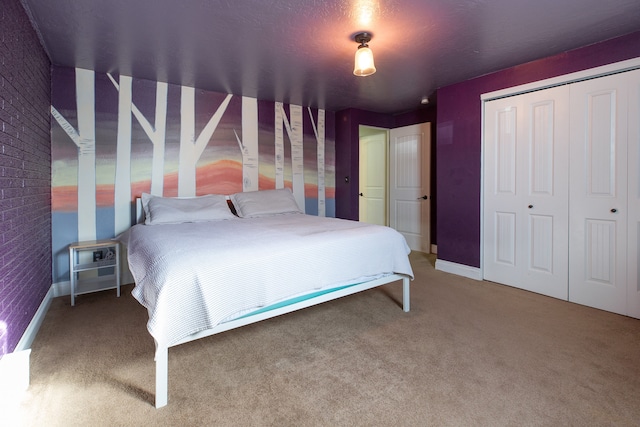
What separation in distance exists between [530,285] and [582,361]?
135 cm

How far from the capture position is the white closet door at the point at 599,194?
2.50 m

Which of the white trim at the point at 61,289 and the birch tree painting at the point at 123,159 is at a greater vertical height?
the birch tree painting at the point at 123,159

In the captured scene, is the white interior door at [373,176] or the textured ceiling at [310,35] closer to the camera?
the textured ceiling at [310,35]

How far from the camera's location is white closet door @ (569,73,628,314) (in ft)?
8.21

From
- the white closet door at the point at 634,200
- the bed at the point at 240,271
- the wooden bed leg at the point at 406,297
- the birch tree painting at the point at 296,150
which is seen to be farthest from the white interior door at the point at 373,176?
the white closet door at the point at 634,200

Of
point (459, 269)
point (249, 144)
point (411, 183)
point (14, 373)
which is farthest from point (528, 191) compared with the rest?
point (14, 373)

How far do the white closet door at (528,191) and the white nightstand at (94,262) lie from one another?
3.81 meters

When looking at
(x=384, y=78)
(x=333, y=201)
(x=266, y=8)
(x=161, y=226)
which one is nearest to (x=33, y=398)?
(x=161, y=226)

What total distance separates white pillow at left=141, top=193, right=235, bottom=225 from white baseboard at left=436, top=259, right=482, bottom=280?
8.36ft

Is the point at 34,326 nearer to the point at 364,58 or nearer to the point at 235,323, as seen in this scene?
the point at 235,323

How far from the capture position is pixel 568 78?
2721 mm

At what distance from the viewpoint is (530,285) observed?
10.1 feet

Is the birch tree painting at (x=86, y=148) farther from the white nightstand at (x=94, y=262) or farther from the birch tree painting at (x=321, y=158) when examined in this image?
the birch tree painting at (x=321, y=158)

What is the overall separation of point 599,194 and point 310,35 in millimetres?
2672
